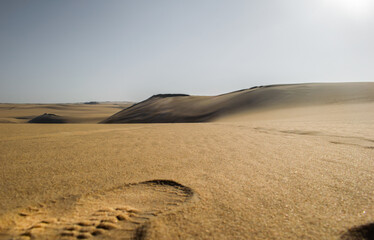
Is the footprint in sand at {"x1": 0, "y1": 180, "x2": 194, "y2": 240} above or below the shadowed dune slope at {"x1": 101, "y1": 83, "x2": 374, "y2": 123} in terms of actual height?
below

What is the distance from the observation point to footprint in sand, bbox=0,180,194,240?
3.32ft

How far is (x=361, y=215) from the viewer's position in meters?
1.12

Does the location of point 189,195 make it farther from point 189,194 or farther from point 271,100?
point 271,100

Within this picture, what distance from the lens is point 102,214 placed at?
46.9 inches

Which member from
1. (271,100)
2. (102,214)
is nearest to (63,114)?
(271,100)

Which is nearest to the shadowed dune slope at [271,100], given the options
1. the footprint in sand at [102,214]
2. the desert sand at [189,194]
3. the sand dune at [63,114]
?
the sand dune at [63,114]

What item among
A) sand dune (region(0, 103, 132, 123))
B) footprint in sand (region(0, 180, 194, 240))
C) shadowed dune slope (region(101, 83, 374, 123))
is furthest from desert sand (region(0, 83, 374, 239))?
sand dune (region(0, 103, 132, 123))

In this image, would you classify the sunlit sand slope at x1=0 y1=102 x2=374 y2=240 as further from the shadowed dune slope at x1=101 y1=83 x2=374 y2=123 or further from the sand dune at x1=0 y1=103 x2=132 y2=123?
the sand dune at x1=0 y1=103 x2=132 y2=123

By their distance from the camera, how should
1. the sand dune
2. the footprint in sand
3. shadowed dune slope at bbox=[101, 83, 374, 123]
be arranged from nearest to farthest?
the footprint in sand, shadowed dune slope at bbox=[101, 83, 374, 123], the sand dune

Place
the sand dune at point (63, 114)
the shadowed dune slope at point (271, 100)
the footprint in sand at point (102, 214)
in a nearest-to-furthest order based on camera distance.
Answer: the footprint in sand at point (102, 214), the shadowed dune slope at point (271, 100), the sand dune at point (63, 114)

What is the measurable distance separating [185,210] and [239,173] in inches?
31.1

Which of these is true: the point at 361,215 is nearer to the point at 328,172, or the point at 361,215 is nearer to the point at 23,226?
the point at 328,172

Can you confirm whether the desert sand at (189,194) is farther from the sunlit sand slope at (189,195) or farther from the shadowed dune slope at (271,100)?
the shadowed dune slope at (271,100)

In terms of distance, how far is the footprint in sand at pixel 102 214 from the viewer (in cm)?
101
